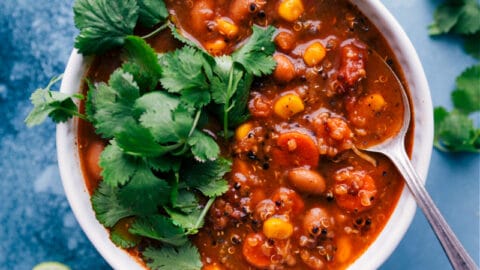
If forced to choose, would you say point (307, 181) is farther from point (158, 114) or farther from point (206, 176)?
point (158, 114)

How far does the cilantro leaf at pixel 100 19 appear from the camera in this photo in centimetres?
297

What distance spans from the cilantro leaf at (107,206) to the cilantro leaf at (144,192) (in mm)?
80

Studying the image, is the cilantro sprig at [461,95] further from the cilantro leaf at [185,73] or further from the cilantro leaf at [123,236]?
the cilantro leaf at [123,236]

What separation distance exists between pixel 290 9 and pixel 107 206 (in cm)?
121

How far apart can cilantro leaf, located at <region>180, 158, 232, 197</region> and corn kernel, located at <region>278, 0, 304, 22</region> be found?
72 cm

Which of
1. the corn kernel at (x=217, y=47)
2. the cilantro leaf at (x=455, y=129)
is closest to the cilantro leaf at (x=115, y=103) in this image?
the corn kernel at (x=217, y=47)

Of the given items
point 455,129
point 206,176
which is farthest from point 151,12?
point 455,129

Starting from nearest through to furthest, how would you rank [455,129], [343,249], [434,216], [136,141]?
[136,141]
[434,216]
[343,249]
[455,129]

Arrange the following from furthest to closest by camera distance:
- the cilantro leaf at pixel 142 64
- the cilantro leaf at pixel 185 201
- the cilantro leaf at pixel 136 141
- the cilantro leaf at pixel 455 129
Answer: the cilantro leaf at pixel 455 129
the cilantro leaf at pixel 185 201
the cilantro leaf at pixel 142 64
the cilantro leaf at pixel 136 141

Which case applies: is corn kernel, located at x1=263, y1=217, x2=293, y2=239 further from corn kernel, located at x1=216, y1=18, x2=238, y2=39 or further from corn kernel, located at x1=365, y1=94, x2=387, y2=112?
corn kernel, located at x1=216, y1=18, x2=238, y2=39

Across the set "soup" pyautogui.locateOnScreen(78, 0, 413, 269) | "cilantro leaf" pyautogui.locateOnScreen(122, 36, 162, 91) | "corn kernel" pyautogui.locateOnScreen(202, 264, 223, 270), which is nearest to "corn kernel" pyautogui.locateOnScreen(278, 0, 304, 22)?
"soup" pyautogui.locateOnScreen(78, 0, 413, 269)

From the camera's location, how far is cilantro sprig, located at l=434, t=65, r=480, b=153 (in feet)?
11.4

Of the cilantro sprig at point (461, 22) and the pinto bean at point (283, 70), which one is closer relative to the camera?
the pinto bean at point (283, 70)

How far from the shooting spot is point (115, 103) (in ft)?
9.66
